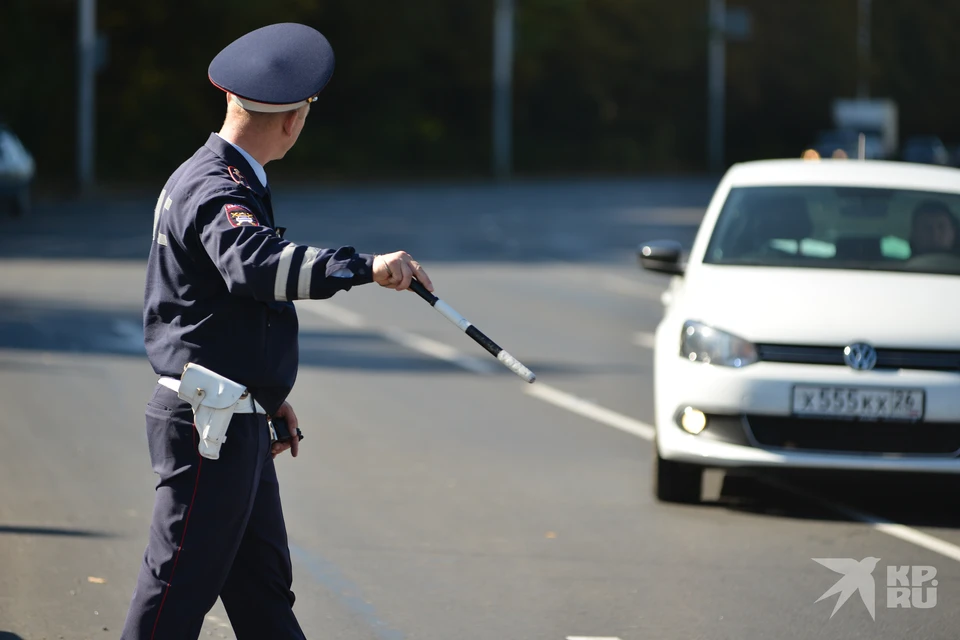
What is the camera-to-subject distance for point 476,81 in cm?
6519

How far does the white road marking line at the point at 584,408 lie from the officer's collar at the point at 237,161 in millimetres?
3916

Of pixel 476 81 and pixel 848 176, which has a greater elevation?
pixel 848 176

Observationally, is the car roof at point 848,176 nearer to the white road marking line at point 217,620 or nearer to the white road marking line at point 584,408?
the white road marking line at point 584,408

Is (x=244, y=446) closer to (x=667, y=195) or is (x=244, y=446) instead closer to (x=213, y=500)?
(x=213, y=500)

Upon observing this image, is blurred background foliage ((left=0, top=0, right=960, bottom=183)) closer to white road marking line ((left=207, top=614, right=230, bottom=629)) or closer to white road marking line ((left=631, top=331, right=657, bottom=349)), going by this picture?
white road marking line ((left=631, top=331, right=657, bottom=349))

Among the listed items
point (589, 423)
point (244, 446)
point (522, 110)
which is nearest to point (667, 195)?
point (522, 110)

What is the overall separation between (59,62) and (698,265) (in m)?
41.0

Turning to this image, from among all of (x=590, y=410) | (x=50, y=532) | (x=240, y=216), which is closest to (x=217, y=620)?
(x=50, y=532)

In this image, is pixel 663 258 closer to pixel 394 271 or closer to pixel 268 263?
pixel 394 271

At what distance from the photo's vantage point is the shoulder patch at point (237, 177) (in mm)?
4145

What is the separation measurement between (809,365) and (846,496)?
112 centimetres

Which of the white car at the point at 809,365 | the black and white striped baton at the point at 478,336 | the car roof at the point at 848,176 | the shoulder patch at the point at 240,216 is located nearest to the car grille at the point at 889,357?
the white car at the point at 809,365

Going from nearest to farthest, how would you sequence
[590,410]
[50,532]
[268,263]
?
[268,263]
[50,532]
[590,410]

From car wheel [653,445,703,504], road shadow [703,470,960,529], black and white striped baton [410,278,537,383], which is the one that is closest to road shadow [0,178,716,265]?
road shadow [703,470,960,529]
